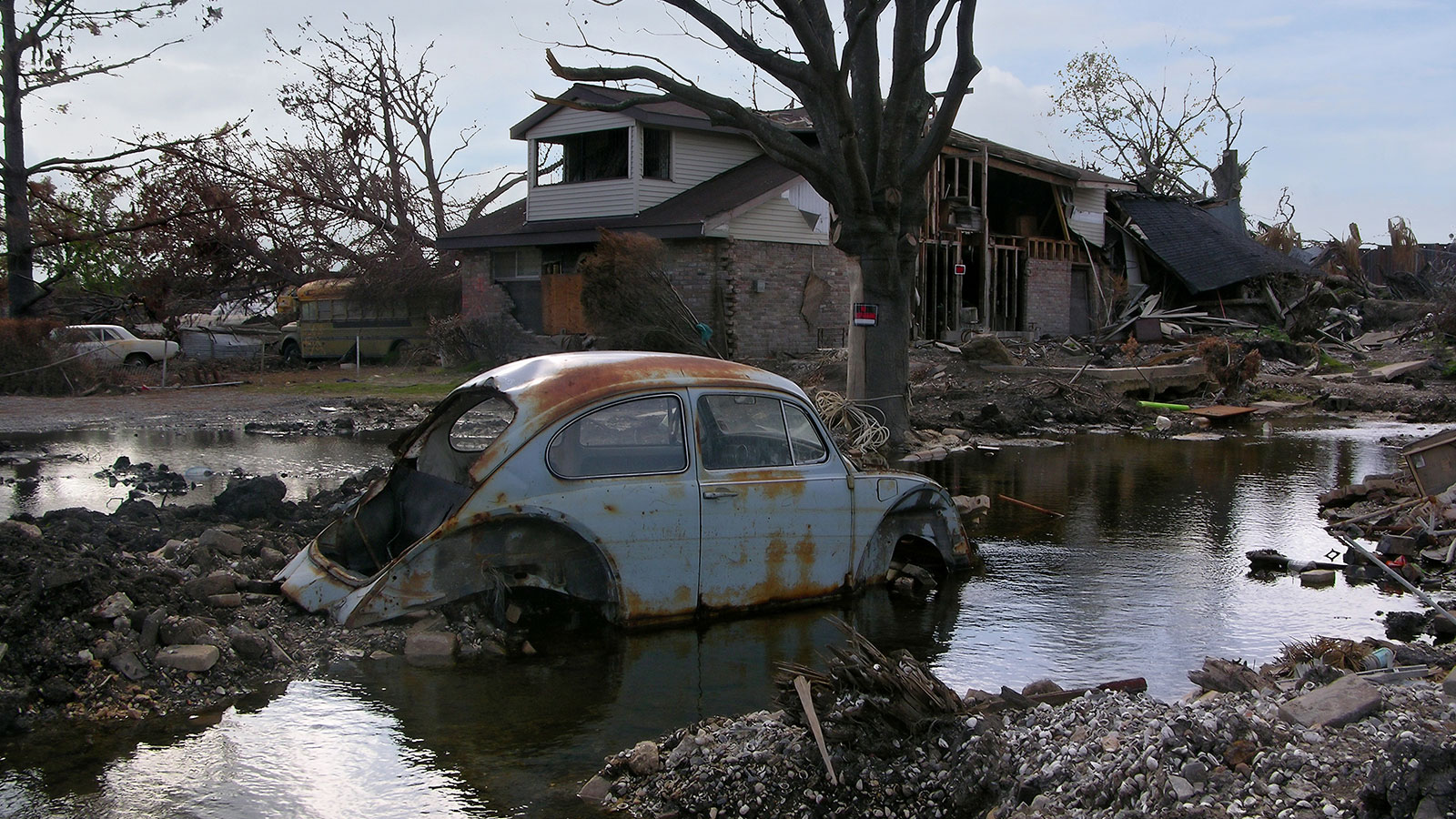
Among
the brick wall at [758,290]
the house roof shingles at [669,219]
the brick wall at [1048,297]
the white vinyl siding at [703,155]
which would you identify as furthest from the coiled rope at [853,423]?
the brick wall at [1048,297]

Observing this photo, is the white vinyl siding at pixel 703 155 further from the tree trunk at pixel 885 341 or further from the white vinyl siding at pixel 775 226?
the tree trunk at pixel 885 341

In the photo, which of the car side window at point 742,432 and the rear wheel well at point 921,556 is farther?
the rear wheel well at point 921,556

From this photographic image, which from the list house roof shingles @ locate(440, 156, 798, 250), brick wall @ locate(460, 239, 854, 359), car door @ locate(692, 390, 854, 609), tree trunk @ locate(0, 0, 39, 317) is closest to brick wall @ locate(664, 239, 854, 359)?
brick wall @ locate(460, 239, 854, 359)

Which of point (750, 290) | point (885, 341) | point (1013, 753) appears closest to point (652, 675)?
point (1013, 753)

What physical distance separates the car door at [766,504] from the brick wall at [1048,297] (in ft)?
90.2

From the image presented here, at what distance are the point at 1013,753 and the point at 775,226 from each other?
76.6 ft

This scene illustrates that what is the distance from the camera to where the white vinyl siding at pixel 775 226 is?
26.2m

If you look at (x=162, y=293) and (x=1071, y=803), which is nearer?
(x=1071, y=803)

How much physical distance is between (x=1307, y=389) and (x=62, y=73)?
28.2 metres

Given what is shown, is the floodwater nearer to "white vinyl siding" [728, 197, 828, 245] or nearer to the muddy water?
the muddy water

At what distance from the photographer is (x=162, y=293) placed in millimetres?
32688

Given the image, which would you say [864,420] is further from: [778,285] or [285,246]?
[285,246]

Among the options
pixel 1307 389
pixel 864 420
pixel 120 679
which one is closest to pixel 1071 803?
pixel 120 679

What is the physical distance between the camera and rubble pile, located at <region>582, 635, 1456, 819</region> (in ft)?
12.5
